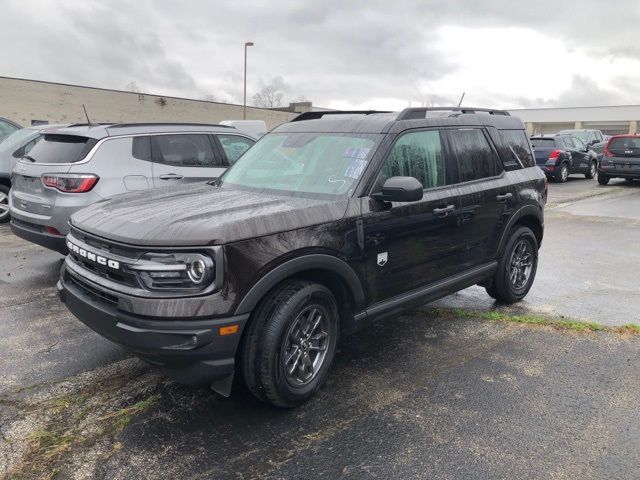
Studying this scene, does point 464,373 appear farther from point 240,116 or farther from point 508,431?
point 240,116

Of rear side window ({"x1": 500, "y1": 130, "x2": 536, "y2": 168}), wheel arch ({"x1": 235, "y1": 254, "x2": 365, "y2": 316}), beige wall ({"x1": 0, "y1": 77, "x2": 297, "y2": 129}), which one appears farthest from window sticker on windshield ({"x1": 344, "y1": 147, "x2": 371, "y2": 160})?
beige wall ({"x1": 0, "y1": 77, "x2": 297, "y2": 129})

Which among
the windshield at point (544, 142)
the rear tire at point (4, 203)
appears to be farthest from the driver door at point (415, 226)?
the windshield at point (544, 142)

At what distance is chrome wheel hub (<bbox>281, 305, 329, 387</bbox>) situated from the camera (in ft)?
10.6

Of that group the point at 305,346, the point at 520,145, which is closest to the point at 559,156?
the point at 520,145

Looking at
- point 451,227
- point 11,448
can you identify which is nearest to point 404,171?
point 451,227

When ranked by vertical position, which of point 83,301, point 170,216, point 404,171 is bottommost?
point 83,301

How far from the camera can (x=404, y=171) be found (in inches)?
156

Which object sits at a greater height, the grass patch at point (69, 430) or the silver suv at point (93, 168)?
the silver suv at point (93, 168)

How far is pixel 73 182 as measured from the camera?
18.6 ft

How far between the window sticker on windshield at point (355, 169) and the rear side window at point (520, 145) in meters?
2.07

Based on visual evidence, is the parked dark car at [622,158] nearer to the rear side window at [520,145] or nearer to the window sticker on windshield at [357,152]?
the rear side window at [520,145]

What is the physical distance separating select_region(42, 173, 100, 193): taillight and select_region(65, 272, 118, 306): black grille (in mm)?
2379

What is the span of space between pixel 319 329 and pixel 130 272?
1.26 metres

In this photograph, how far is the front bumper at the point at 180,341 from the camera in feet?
9.12
